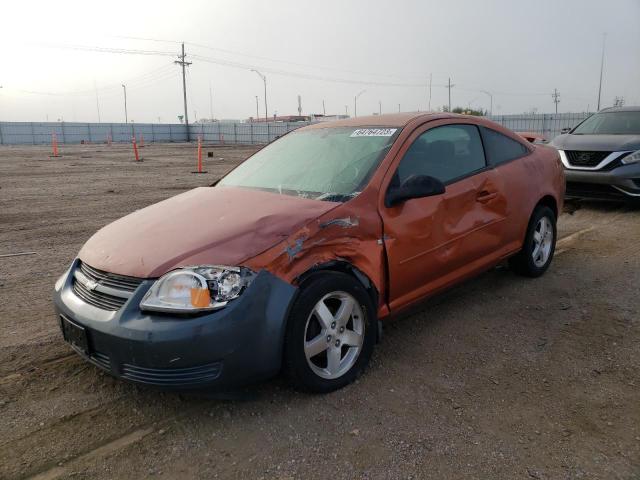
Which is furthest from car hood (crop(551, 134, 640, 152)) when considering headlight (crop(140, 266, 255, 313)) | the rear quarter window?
headlight (crop(140, 266, 255, 313))

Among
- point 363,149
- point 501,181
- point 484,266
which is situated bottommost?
point 484,266

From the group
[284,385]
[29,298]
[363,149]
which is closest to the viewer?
[284,385]

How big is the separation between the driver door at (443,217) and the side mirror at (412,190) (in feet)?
0.17

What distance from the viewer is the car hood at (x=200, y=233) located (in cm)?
284

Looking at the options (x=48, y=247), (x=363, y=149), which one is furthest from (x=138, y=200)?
(x=363, y=149)

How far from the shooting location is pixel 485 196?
427 cm

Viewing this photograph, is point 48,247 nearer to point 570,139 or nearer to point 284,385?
point 284,385

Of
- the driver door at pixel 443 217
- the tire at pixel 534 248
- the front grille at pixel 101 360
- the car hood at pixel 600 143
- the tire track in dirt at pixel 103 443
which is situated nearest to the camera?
the tire track in dirt at pixel 103 443

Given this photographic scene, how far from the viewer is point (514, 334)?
3.99m

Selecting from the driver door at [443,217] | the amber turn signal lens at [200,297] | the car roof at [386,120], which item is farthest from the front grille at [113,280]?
the car roof at [386,120]

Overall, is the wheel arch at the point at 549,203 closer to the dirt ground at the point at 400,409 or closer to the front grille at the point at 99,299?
the dirt ground at the point at 400,409

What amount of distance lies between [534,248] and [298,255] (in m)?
3.12

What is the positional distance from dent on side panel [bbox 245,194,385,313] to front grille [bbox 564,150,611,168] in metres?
6.56

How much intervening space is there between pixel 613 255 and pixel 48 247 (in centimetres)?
669
